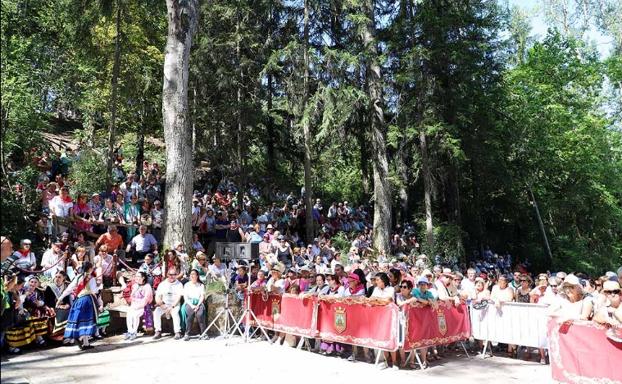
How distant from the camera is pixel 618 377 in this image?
6.12 m

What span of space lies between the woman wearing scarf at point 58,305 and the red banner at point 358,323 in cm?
481

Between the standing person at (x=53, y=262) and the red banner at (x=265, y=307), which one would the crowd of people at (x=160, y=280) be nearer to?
the standing person at (x=53, y=262)

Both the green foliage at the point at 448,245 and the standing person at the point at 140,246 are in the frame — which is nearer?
the standing person at the point at 140,246

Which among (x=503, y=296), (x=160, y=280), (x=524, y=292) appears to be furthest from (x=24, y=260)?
(x=524, y=292)

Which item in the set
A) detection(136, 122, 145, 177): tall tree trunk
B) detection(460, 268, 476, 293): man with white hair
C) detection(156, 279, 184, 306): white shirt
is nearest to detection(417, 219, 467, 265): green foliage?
detection(460, 268, 476, 293): man with white hair

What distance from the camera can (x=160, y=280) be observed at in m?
10.9

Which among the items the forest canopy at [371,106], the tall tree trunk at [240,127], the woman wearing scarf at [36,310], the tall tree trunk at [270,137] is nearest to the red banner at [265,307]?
the woman wearing scarf at [36,310]

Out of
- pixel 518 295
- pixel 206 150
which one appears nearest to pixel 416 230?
pixel 206 150

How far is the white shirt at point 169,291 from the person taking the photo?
10330 mm

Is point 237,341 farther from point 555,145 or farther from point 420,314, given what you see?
point 555,145

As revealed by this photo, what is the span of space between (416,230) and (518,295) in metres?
12.6

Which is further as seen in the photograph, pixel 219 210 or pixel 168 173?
pixel 219 210

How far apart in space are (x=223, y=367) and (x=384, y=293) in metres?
2.95

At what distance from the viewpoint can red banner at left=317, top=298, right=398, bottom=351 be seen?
8023mm
